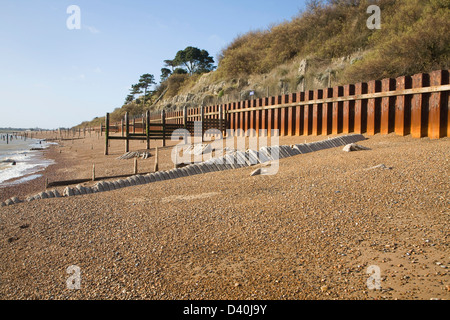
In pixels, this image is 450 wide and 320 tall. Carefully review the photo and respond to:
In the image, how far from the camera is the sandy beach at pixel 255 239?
9.27 ft

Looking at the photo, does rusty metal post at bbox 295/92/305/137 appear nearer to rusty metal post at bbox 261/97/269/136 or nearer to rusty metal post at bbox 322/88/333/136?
rusty metal post at bbox 322/88/333/136

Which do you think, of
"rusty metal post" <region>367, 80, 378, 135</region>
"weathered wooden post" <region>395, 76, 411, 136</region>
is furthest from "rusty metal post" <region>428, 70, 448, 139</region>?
"rusty metal post" <region>367, 80, 378, 135</region>

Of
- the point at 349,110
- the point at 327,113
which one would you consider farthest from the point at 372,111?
the point at 327,113

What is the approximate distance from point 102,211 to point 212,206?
2.02 metres

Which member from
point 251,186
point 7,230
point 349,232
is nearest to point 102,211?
point 7,230

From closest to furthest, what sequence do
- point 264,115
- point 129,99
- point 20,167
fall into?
point 264,115 < point 20,167 < point 129,99

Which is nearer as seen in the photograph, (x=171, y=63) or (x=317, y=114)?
(x=317, y=114)

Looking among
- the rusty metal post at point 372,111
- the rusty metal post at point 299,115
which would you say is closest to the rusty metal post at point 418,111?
the rusty metal post at point 372,111

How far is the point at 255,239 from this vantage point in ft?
12.4

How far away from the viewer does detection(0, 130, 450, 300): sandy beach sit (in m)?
2.82

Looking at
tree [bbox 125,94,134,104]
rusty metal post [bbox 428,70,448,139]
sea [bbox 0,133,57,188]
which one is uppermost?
tree [bbox 125,94,134,104]

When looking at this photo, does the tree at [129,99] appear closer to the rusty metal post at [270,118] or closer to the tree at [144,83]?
the tree at [144,83]

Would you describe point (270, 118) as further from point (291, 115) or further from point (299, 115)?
point (299, 115)

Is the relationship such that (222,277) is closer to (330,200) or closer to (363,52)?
(330,200)
